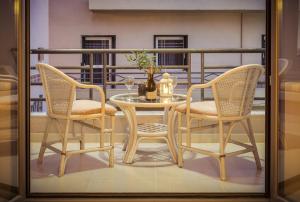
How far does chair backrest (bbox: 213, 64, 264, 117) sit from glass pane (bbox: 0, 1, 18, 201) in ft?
5.02

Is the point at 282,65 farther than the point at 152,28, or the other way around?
the point at 152,28

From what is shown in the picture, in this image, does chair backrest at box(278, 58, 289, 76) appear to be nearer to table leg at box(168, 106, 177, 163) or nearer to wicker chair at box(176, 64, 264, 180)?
wicker chair at box(176, 64, 264, 180)

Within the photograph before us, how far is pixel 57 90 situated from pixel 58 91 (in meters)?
0.01

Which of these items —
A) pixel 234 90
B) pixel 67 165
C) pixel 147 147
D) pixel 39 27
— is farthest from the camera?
pixel 39 27

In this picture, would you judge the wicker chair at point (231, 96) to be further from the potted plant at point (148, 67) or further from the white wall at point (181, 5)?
the white wall at point (181, 5)

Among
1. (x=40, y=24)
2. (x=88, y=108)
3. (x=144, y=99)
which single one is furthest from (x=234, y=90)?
(x=40, y=24)

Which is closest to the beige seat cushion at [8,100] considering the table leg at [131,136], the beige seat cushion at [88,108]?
the beige seat cushion at [88,108]

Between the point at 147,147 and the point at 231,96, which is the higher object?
the point at 231,96

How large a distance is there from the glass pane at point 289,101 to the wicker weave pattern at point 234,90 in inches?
34.9

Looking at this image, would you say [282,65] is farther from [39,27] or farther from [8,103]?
[39,27]

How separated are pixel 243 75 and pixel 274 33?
925mm

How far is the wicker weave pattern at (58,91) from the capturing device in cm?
363

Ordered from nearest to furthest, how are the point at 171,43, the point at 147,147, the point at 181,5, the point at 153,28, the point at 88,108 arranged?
the point at 88,108
the point at 147,147
the point at 181,5
the point at 153,28
the point at 171,43

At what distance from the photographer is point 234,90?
3.57 meters
